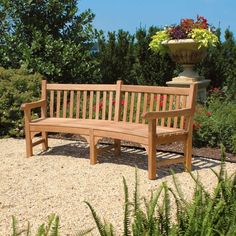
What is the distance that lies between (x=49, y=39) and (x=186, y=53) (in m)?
2.83

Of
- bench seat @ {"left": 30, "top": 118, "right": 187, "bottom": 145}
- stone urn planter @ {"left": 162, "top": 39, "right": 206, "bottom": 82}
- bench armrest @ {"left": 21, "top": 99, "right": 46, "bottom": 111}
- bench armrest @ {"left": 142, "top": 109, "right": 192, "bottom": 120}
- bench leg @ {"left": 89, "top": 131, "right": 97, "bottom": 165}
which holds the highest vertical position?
stone urn planter @ {"left": 162, "top": 39, "right": 206, "bottom": 82}

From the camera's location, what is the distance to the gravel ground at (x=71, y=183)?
412 centimetres

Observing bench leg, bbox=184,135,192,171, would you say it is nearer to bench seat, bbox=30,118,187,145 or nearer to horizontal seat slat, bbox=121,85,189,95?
bench seat, bbox=30,118,187,145

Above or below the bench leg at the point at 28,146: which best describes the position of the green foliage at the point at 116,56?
above

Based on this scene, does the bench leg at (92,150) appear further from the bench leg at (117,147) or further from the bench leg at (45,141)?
the bench leg at (45,141)

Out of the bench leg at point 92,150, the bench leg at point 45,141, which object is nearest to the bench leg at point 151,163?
the bench leg at point 92,150

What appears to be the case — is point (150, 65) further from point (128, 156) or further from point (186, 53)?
point (128, 156)

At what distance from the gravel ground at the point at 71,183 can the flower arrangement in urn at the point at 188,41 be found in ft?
8.38

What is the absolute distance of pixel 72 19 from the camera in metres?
10.0

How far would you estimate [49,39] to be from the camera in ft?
30.8

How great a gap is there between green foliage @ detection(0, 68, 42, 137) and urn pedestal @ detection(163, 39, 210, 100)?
8.38 ft

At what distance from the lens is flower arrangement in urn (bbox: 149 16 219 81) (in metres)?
8.19

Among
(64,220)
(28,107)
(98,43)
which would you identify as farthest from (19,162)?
(98,43)

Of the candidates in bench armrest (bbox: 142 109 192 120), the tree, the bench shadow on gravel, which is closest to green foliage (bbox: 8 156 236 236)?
bench armrest (bbox: 142 109 192 120)
